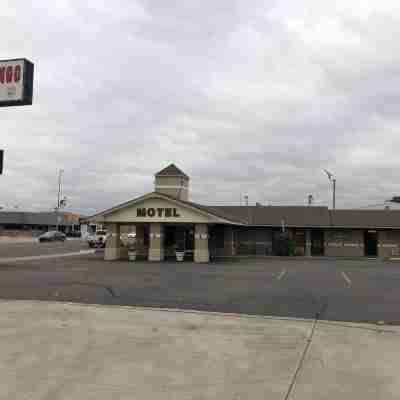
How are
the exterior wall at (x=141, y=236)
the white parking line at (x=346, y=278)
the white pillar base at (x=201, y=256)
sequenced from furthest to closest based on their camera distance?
the exterior wall at (x=141, y=236) → the white pillar base at (x=201, y=256) → the white parking line at (x=346, y=278)

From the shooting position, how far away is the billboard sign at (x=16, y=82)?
1708cm

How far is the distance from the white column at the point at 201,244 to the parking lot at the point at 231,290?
7.62 metres

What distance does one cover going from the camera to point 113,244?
35.2 m

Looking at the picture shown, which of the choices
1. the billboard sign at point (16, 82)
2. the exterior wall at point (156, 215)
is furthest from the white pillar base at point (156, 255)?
the billboard sign at point (16, 82)

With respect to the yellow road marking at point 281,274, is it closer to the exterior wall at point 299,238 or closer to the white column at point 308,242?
the white column at point 308,242

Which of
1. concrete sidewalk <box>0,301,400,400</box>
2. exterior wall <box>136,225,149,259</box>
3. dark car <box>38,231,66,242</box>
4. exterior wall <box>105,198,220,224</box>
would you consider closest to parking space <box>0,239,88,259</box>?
exterior wall <box>136,225,149,259</box>

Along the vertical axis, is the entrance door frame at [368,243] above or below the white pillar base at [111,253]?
above

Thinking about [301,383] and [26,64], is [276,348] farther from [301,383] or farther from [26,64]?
→ [26,64]

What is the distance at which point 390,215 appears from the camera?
42219mm

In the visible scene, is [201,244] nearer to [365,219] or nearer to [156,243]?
[156,243]

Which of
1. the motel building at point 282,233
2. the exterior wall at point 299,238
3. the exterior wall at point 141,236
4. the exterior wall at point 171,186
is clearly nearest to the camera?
the exterior wall at point 171,186

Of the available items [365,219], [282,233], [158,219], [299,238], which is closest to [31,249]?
[158,219]

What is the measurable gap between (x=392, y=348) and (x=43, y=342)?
665 cm

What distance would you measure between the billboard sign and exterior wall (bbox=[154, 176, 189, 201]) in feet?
74.8
